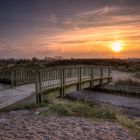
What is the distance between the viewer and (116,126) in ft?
22.2

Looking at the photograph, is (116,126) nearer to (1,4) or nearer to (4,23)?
(1,4)

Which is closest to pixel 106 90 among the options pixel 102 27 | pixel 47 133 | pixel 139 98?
pixel 139 98

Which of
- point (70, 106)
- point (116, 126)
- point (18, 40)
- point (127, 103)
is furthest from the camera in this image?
point (18, 40)

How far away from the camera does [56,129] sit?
6059mm

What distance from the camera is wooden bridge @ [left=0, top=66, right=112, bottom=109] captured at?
35.4 feet

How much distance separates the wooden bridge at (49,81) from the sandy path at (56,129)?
6.85 feet

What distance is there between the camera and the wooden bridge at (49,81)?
10.8 meters

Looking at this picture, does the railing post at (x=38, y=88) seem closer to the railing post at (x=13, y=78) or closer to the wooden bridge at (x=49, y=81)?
the wooden bridge at (x=49, y=81)

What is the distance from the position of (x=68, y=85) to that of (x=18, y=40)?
11634 mm

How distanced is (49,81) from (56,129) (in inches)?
321

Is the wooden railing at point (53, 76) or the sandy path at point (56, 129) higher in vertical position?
the wooden railing at point (53, 76)

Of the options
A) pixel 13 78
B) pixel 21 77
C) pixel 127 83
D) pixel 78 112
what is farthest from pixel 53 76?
pixel 127 83

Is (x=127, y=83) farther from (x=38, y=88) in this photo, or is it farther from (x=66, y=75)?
(x=38, y=88)

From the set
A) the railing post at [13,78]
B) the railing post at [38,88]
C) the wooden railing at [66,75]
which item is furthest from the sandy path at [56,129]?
the railing post at [13,78]
